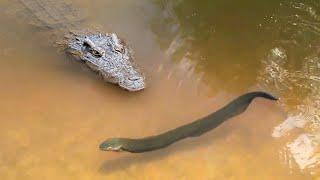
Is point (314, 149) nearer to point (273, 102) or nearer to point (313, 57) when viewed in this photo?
point (273, 102)

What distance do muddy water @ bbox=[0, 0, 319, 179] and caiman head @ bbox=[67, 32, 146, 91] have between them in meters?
0.10

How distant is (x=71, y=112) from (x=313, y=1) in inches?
122

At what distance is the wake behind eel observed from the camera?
3811mm

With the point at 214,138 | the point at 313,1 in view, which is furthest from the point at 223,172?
the point at 313,1

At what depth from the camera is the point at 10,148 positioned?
13.0 feet

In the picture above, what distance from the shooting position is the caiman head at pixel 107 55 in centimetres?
462

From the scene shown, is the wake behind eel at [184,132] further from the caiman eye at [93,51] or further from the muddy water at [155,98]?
the caiman eye at [93,51]

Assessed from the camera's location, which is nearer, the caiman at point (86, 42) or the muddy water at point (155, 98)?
the muddy water at point (155, 98)

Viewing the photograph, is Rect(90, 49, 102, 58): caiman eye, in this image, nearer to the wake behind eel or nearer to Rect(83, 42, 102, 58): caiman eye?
Rect(83, 42, 102, 58): caiman eye

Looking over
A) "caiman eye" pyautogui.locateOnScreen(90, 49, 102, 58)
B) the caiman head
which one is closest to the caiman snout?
the caiman head

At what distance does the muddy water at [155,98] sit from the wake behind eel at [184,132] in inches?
4.6

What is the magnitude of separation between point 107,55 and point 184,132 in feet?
4.56

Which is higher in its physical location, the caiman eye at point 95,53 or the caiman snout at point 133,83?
the caiman snout at point 133,83

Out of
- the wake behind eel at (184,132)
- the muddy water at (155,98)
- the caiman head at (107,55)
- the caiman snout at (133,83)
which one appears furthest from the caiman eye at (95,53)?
the wake behind eel at (184,132)
